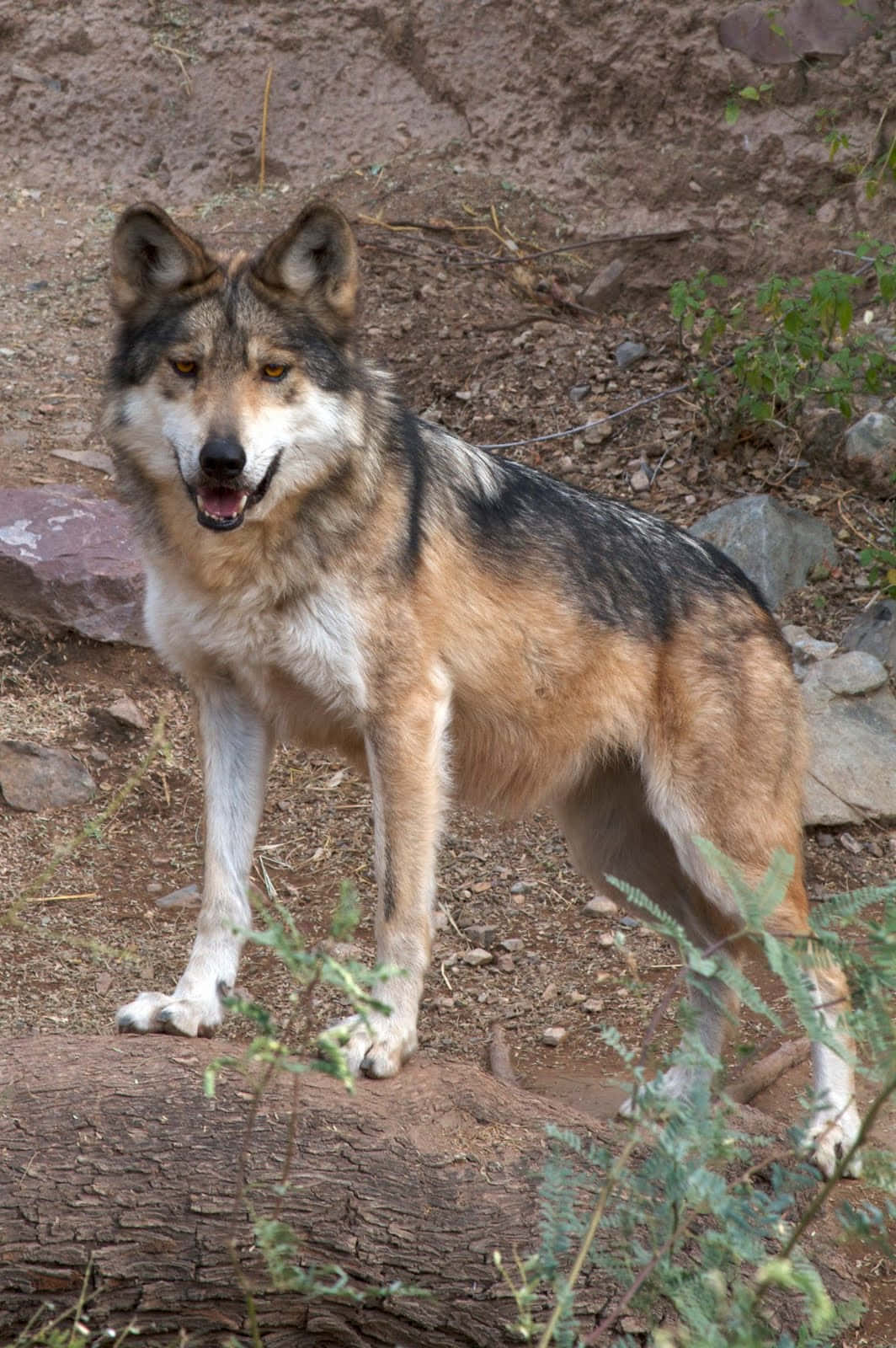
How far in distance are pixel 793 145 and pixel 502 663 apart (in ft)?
20.3

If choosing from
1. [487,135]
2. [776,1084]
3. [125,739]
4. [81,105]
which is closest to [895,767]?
[776,1084]

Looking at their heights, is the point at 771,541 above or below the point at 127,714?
above

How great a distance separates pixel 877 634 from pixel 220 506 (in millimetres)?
4381

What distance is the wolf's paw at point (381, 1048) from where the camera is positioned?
3900mm

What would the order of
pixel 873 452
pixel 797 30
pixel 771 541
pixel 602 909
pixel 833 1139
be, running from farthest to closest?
pixel 797 30 < pixel 873 452 < pixel 771 541 < pixel 602 909 < pixel 833 1139

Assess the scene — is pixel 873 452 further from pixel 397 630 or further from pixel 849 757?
pixel 397 630

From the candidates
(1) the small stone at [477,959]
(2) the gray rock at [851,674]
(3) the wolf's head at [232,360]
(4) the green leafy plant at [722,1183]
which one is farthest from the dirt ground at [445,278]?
(4) the green leafy plant at [722,1183]

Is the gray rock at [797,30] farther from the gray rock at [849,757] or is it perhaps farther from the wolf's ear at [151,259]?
the wolf's ear at [151,259]

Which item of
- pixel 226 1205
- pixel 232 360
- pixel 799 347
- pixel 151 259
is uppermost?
pixel 151 259

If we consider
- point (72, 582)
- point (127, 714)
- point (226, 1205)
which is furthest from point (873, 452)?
point (226, 1205)

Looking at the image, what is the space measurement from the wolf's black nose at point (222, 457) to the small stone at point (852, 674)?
399 cm

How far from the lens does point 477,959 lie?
617 centimetres

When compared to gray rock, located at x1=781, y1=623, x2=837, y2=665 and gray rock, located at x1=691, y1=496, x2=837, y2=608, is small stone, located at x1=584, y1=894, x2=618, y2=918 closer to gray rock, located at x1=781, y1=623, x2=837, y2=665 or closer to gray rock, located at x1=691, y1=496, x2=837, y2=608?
gray rock, located at x1=781, y1=623, x2=837, y2=665

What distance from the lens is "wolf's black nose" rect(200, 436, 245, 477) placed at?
4.09 m
